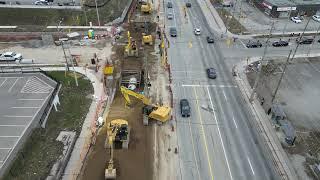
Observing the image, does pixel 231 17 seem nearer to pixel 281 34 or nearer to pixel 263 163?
pixel 281 34

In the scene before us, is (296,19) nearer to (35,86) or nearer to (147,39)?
(147,39)

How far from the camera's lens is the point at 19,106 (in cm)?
4834

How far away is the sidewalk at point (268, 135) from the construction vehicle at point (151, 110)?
14172 mm

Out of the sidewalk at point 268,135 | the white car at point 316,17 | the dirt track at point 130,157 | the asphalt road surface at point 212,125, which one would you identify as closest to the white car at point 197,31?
the asphalt road surface at point 212,125

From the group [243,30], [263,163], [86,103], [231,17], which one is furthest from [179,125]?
[231,17]

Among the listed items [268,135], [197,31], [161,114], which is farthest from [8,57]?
[268,135]

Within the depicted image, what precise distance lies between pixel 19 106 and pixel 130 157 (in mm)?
20960

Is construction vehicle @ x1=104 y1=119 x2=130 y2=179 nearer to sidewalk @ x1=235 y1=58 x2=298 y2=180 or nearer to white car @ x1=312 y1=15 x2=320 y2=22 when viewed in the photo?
sidewalk @ x1=235 y1=58 x2=298 y2=180

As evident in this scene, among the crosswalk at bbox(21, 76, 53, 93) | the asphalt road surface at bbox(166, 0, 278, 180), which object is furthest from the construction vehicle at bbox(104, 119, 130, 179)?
the crosswalk at bbox(21, 76, 53, 93)

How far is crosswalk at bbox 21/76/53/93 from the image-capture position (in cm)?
5225

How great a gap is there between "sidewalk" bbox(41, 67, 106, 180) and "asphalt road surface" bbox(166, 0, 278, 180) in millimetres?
12999

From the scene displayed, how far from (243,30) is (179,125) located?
44.9 m

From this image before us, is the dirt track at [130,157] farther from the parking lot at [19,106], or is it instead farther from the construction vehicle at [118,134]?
the parking lot at [19,106]

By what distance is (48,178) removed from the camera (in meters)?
37.6
